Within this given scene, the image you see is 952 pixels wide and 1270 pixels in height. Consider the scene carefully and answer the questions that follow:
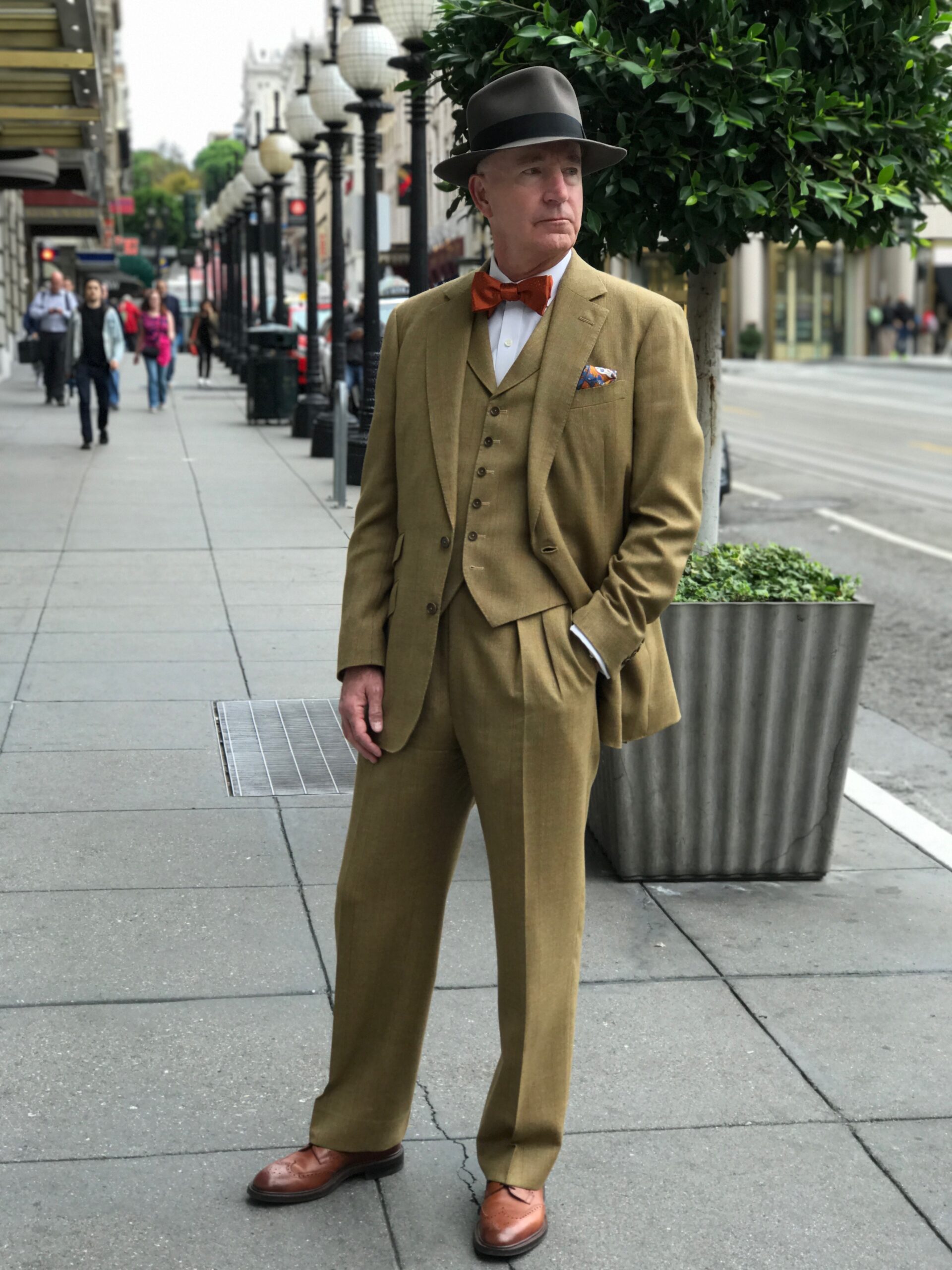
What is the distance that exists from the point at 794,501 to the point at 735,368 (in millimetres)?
36740

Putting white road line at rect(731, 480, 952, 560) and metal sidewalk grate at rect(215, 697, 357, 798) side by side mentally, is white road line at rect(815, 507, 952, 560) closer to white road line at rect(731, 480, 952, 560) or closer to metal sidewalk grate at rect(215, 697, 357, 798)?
white road line at rect(731, 480, 952, 560)

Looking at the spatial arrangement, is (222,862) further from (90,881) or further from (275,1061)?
(275,1061)

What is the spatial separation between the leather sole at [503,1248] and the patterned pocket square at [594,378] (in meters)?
1.56

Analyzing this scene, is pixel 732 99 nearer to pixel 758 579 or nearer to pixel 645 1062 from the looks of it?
pixel 758 579

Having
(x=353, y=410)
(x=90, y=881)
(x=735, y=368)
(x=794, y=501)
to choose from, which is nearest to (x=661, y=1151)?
(x=90, y=881)

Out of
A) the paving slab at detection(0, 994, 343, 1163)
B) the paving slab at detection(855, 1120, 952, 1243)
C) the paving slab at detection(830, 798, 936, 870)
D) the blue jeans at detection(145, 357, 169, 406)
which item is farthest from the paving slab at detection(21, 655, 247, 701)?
the blue jeans at detection(145, 357, 169, 406)

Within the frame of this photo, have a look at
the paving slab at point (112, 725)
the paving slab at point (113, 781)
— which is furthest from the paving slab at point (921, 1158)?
the paving slab at point (112, 725)

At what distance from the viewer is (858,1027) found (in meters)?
4.12

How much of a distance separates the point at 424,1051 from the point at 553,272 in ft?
6.09

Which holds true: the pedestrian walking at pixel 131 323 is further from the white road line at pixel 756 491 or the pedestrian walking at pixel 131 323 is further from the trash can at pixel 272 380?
the white road line at pixel 756 491

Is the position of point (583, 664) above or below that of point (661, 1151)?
above

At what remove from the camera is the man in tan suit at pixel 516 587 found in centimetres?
303

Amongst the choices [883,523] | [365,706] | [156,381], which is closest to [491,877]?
[365,706]

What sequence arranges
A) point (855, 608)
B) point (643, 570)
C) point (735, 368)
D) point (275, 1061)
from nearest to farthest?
1. point (643, 570)
2. point (275, 1061)
3. point (855, 608)
4. point (735, 368)
